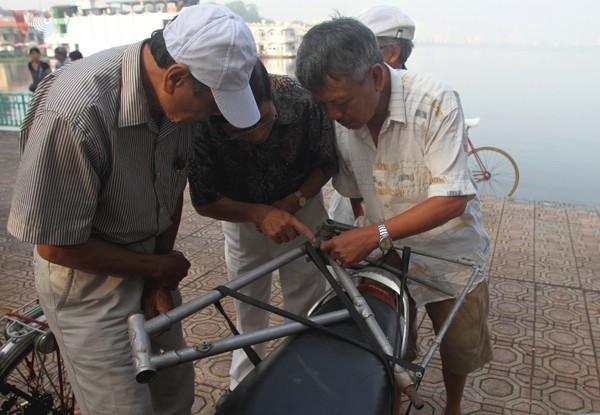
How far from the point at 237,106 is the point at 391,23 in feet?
5.91

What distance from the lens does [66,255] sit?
135 cm

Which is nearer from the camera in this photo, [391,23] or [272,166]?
[272,166]

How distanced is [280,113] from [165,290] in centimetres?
78

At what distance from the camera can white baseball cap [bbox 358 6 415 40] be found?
2.84 meters

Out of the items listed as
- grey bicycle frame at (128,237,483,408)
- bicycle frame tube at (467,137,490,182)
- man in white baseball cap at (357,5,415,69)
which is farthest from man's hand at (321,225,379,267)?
bicycle frame tube at (467,137,490,182)

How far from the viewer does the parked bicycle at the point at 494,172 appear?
7.18 m

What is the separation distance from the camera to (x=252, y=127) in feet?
5.64

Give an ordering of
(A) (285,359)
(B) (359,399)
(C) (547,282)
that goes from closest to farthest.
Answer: (B) (359,399) → (A) (285,359) → (C) (547,282)

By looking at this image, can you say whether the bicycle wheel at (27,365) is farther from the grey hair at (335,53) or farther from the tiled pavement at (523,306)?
the grey hair at (335,53)

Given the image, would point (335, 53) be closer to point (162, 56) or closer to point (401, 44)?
point (162, 56)

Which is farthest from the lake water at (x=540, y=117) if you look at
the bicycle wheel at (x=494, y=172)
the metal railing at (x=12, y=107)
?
the metal railing at (x=12, y=107)

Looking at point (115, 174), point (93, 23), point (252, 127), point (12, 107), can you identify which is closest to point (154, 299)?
point (115, 174)

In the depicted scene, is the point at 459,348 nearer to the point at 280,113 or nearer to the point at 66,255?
the point at 280,113

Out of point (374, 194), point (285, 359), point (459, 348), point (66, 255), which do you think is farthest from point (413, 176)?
point (66, 255)
